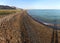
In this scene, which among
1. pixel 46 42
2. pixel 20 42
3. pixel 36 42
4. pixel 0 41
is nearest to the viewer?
pixel 0 41

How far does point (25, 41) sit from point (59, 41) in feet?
13.8

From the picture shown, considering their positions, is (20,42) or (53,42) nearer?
(20,42)

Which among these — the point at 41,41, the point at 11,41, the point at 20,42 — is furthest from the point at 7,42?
the point at 41,41

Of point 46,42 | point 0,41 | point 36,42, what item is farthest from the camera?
point 46,42

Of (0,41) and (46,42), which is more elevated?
(0,41)

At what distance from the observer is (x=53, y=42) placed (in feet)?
59.4

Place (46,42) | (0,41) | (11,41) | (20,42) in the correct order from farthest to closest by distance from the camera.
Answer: (46,42) < (20,42) < (11,41) < (0,41)

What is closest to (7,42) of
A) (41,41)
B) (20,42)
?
(20,42)

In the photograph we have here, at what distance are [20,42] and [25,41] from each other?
3.08 feet

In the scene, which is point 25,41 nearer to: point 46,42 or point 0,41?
point 46,42

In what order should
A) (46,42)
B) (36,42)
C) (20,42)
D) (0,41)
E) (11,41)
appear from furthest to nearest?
(46,42) → (36,42) → (20,42) → (11,41) → (0,41)

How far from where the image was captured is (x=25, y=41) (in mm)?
16297

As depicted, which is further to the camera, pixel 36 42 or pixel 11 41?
pixel 36 42

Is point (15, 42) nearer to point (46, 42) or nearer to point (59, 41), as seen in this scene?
point (46, 42)
